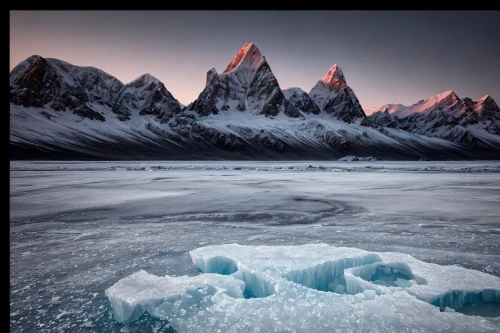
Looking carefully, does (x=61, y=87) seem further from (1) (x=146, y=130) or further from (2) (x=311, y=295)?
(2) (x=311, y=295)

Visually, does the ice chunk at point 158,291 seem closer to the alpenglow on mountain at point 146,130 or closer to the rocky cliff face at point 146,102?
the alpenglow on mountain at point 146,130

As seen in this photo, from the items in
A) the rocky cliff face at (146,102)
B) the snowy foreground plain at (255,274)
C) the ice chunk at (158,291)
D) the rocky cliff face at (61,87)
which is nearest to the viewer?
the snowy foreground plain at (255,274)

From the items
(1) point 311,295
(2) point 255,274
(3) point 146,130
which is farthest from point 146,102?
(1) point 311,295

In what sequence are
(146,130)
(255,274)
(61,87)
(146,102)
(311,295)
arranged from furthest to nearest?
(146,102) → (61,87) → (146,130) → (255,274) → (311,295)

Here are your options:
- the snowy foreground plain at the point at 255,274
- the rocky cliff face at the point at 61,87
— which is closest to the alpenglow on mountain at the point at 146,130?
the rocky cliff face at the point at 61,87

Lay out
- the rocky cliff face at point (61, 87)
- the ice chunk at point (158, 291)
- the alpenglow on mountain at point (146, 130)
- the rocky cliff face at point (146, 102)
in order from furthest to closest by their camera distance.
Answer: the rocky cliff face at point (146, 102)
the rocky cliff face at point (61, 87)
the alpenglow on mountain at point (146, 130)
the ice chunk at point (158, 291)

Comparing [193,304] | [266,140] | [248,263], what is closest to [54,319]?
[193,304]
